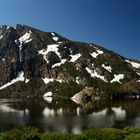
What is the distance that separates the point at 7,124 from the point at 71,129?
3141 centimetres

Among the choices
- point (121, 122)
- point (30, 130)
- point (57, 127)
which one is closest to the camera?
point (30, 130)

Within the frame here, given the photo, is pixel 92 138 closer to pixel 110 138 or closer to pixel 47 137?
pixel 110 138

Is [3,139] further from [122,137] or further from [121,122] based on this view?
[121,122]

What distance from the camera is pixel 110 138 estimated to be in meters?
79.3

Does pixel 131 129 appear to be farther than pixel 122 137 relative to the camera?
Yes

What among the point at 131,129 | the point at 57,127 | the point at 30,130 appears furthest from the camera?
the point at 57,127

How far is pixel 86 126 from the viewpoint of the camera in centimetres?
11888

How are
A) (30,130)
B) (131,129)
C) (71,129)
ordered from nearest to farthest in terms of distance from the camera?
(30,130)
(131,129)
(71,129)

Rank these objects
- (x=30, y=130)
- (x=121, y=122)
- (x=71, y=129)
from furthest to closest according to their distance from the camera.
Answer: (x=121, y=122) → (x=71, y=129) → (x=30, y=130)

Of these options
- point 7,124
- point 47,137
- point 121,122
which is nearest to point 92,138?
point 47,137

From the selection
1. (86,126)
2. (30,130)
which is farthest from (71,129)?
(30,130)

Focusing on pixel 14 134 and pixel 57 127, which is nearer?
pixel 14 134

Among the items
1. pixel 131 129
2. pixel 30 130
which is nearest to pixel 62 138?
pixel 30 130

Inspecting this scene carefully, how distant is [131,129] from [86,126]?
1271 inches
